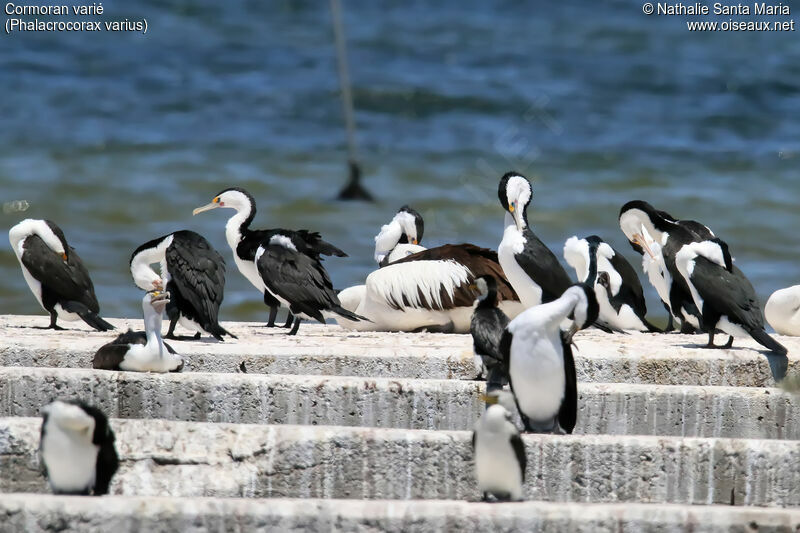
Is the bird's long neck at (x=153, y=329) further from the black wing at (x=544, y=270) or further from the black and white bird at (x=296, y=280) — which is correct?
the black wing at (x=544, y=270)

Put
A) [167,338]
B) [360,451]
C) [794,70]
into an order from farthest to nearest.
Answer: [794,70] → [167,338] → [360,451]

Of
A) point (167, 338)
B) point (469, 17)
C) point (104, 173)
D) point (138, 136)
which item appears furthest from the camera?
point (469, 17)

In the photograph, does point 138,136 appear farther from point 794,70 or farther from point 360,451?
point 360,451

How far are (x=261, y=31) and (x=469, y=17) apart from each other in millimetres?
5235

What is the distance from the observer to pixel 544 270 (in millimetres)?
8719

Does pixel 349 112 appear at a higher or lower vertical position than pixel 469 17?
lower

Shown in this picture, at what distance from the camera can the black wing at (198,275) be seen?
844cm

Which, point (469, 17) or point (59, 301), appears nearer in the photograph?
point (59, 301)

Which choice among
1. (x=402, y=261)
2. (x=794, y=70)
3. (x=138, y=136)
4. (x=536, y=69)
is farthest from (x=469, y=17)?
(x=402, y=261)

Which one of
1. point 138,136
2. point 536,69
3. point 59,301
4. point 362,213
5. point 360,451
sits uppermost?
point 536,69

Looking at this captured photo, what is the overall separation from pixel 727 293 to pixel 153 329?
10.7ft

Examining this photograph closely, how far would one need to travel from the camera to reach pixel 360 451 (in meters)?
5.87

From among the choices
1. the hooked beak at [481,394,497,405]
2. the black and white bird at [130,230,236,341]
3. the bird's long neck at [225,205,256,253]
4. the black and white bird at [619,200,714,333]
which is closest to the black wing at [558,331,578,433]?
the hooked beak at [481,394,497,405]

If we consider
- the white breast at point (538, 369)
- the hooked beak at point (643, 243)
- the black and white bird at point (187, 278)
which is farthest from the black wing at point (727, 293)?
the black and white bird at point (187, 278)
